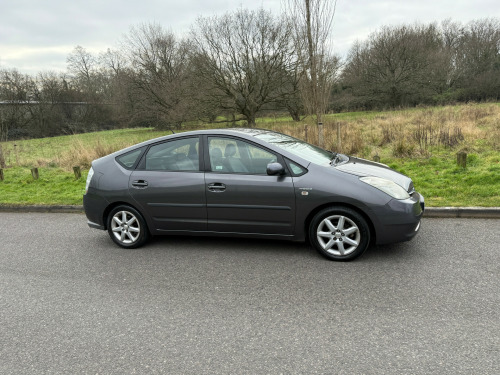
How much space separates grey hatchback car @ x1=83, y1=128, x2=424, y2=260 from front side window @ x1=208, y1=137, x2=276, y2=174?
13 mm

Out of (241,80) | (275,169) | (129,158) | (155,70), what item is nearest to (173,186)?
(129,158)

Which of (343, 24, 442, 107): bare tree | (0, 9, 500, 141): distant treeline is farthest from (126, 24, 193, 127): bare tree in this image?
(343, 24, 442, 107): bare tree

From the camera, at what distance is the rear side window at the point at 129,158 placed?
524 centimetres

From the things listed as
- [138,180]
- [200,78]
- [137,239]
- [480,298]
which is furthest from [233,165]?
[200,78]

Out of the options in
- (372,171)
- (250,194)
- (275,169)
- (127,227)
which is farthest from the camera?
(127,227)

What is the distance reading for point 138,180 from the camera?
16.6 ft

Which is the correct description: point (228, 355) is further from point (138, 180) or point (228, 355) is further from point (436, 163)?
point (436, 163)

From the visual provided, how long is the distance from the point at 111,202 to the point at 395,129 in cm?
1156

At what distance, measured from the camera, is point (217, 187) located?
Result: 15.4 feet

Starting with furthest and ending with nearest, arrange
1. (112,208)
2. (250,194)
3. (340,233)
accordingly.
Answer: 1. (112,208)
2. (250,194)
3. (340,233)

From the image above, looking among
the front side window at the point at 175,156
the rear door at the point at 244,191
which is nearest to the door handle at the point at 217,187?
the rear door at the point at 244,191

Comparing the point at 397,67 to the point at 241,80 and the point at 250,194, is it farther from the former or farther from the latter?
the point at 250,194

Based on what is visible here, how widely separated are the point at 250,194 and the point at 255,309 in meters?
1.57

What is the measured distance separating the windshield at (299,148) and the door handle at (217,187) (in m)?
0.84
